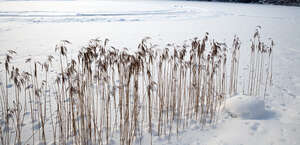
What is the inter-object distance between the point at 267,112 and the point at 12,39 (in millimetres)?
8202

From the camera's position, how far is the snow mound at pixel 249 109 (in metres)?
2.94

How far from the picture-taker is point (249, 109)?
294 centimetres

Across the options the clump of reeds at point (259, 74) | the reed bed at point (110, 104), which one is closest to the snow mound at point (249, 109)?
the reed bed at point (110, 104)

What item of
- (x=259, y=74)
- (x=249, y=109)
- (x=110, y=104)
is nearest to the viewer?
(x=110, y=104)

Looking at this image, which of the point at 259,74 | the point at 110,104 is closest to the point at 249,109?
the point at 110,104

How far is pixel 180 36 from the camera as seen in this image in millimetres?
9258

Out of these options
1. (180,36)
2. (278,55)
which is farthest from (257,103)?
(180,36)

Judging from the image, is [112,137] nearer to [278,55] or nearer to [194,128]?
[194,128]

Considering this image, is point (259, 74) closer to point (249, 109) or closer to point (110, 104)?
point (249, 109)

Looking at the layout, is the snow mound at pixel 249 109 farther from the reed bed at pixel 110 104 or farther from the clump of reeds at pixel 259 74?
the clump of reeds at pixel 259 74

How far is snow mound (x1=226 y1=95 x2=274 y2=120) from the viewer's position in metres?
2.94

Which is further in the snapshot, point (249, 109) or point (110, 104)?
point (249, 109)

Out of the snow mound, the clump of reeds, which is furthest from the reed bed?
the snow mound

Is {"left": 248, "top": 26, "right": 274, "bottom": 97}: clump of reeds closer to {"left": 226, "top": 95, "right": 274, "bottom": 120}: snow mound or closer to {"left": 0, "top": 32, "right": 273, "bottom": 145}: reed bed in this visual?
{"left": 0, "top": 32, "right": 273, "bottom": 145}: reed bed
